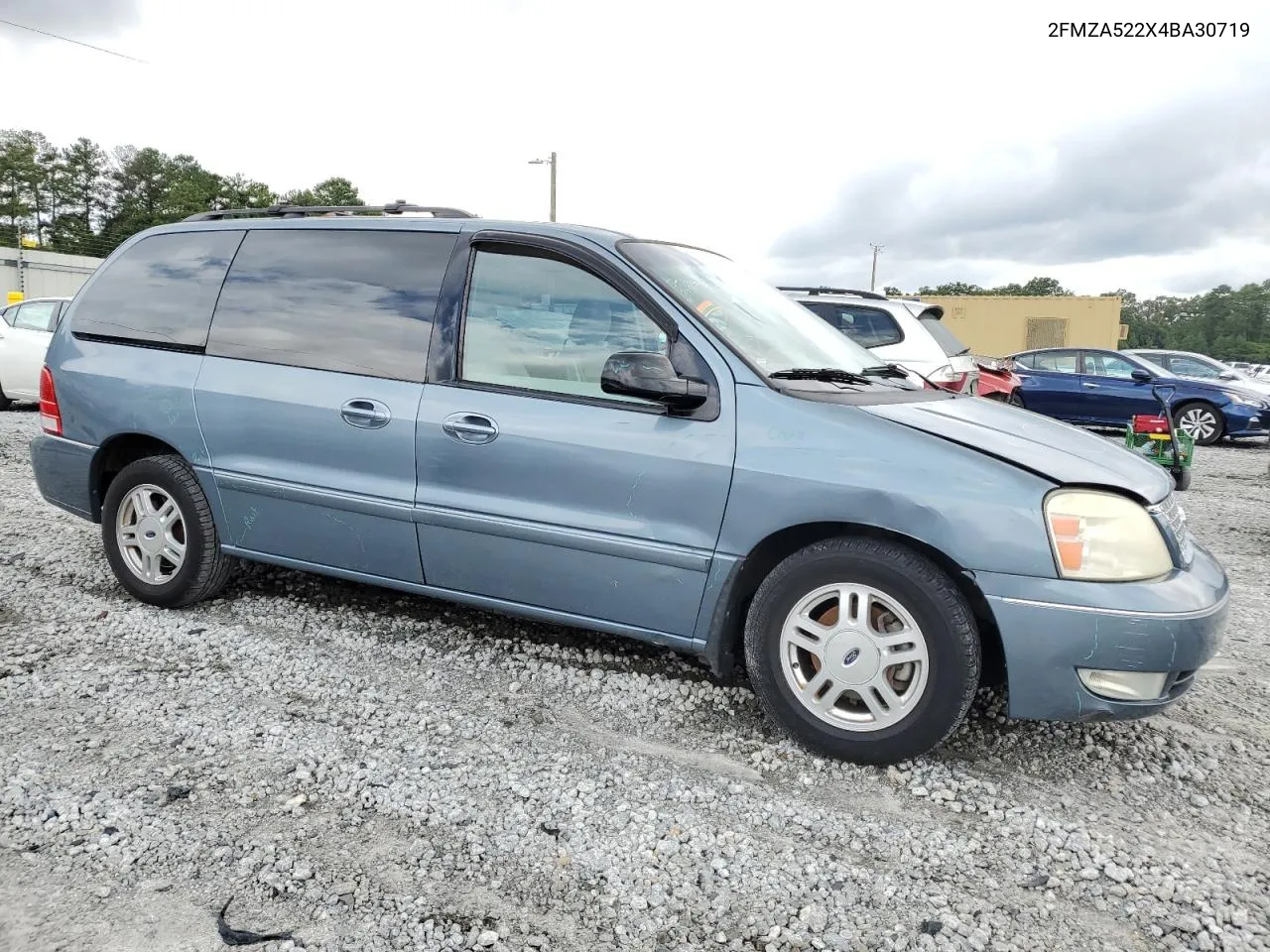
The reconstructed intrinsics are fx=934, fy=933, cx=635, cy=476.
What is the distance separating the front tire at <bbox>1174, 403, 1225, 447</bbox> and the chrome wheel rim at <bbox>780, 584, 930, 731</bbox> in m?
12.4

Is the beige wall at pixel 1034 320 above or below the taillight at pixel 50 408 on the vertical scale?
above

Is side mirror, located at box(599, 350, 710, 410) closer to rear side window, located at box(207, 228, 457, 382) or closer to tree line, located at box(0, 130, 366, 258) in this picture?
rear side window, located at box(207, 228, 457, 382)

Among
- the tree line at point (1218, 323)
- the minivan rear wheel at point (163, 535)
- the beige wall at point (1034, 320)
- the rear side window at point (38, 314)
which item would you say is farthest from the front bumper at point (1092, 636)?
the tree line at point (1218, 323)

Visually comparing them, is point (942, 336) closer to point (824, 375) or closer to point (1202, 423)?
point (1202, 423)

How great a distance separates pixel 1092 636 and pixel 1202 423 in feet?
41.6

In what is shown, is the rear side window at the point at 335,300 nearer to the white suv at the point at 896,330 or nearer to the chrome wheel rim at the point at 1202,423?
the white suv at the point at 896,330

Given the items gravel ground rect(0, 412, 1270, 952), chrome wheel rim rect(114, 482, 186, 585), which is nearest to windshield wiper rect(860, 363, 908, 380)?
gravel ground rect(0, 412, 1270, 952)

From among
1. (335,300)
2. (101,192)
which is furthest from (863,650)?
(101,192)

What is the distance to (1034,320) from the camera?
124 feet

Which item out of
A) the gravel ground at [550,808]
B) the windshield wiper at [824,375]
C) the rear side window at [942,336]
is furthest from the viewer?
the rear side window at [942,336]

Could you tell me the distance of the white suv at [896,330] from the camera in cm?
859

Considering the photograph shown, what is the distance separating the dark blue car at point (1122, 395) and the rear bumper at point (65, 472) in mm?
12090

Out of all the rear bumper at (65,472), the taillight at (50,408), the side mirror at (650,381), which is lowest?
the rear bumper at (65,472)

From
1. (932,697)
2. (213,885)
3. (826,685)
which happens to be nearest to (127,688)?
(213,885)
